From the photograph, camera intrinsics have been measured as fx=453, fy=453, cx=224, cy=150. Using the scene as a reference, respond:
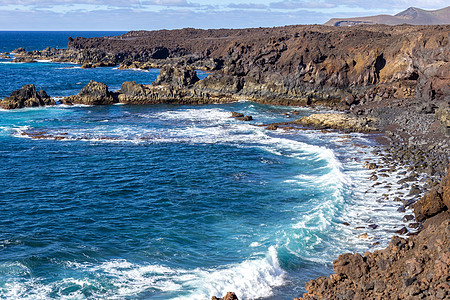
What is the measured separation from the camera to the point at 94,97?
241 ft

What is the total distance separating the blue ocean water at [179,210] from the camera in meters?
21.7

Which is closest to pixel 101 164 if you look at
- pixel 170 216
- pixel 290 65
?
pixel 170 216

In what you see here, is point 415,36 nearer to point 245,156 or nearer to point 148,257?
point 245,156

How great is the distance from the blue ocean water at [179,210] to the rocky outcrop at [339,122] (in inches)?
122

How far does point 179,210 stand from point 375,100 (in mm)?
42349

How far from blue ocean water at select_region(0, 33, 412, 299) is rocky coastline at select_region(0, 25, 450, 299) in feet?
12.6

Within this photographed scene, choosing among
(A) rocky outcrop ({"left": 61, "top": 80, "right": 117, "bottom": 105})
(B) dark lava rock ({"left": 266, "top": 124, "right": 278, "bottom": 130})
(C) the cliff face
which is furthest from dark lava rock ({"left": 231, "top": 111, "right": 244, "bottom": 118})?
(A) rocky outcrop ({"left": 61, "top": 80, "right": 117, "bottom": 105})

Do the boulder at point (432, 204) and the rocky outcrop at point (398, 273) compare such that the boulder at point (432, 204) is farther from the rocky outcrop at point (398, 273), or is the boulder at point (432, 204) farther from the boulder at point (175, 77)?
the boulder at point (175, 77)

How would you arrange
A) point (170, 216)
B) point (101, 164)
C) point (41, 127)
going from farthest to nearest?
point (41, 127)
point (101, 164)
point (170, 216)

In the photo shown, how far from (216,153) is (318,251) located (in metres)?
22.4

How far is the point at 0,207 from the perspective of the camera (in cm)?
3123

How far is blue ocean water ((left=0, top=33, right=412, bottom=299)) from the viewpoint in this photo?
2170cm

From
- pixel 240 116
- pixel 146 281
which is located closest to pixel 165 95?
pixel 240 116

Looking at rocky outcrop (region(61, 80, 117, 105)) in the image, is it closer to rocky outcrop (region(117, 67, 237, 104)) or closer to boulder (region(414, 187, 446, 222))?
rocky outcrop (region(117, 67, 237, 104))
